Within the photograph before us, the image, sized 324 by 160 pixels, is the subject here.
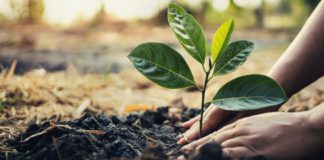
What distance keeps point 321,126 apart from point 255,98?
0.20 metres

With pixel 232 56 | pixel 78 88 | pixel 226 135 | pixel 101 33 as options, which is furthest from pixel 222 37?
pixel 101 33

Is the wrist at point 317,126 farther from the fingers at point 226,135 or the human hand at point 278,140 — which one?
the fingers at point 226,135

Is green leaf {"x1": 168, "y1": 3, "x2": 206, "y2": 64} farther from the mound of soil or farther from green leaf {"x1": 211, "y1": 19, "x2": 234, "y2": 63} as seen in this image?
the mound of soil

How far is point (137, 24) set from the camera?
12336 mm

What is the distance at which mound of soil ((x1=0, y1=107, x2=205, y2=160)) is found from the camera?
1247 millimetres

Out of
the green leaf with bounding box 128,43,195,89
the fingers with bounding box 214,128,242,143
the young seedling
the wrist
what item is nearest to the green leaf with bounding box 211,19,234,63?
the young seedling

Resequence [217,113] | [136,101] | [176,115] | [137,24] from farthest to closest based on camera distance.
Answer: [137,24]
[136,101]
[176,115]
[217,113]

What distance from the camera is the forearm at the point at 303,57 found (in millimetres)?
1640

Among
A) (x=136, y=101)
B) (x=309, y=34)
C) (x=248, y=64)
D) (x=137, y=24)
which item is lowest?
(x=137, y=24)

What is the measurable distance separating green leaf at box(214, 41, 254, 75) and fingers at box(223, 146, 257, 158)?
0.25 metres

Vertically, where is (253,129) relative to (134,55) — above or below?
below

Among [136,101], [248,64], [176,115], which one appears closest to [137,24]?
[248,64]

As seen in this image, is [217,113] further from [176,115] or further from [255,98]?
[176,115]

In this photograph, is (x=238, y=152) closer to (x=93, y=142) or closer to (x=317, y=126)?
(x=317, y=126)
